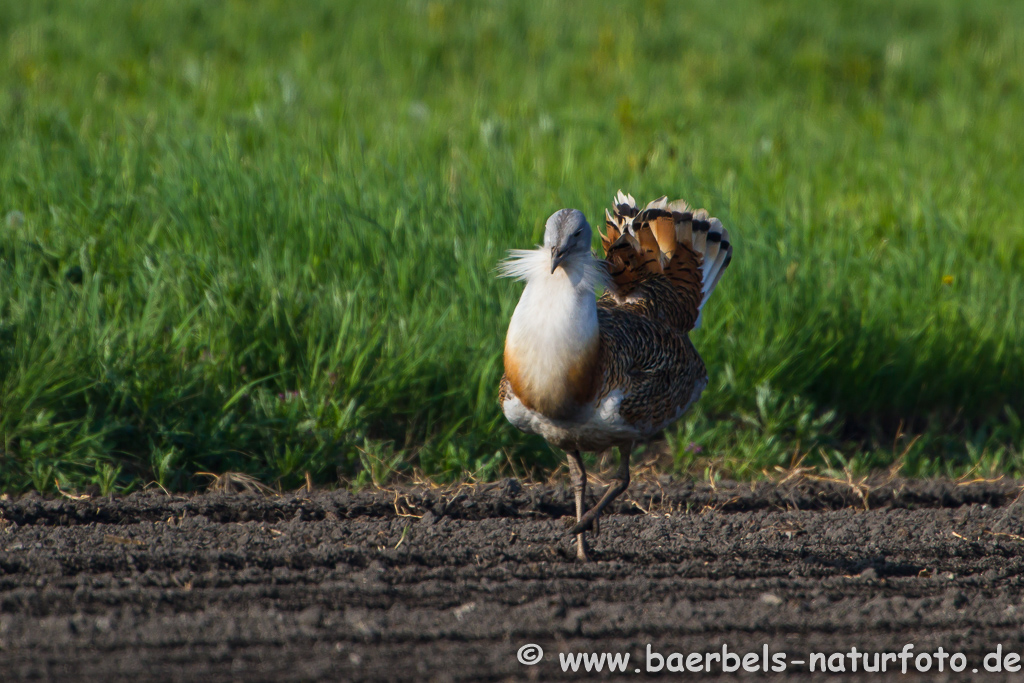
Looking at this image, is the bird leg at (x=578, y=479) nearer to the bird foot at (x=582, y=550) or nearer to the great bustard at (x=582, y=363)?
the great bustard at (x=582, y=363)

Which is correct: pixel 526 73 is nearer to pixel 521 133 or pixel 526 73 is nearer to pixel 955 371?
pixel 521 133

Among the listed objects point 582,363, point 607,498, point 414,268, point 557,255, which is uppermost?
point 557,255

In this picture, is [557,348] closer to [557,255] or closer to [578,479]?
[557,255]

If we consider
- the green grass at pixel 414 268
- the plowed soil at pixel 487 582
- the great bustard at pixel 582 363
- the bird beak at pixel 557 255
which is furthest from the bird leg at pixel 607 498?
the bird beak at pixel 557 255

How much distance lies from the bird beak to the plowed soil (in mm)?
966

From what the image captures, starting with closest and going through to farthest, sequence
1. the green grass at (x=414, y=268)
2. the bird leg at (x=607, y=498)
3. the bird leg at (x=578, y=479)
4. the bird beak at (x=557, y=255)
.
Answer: the bird beak at (x=557, y=255) → the bird leg at (x=607, y=498) → the bird leg at (x=578, y=479) → the green grass at (x=414, y=268)

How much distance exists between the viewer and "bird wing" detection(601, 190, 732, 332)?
4242mm

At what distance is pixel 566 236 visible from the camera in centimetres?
331

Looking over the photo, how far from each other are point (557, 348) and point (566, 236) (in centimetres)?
36

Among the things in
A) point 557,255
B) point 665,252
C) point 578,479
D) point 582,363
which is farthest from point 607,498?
point 665,252

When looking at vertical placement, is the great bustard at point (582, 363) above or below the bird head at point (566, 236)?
below

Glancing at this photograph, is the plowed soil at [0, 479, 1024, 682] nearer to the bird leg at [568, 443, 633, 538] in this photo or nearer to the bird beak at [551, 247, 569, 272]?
the bird leg at [568, 443, 633, 538]

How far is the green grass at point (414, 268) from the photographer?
417cm

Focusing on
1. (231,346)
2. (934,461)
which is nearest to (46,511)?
(231,346)
